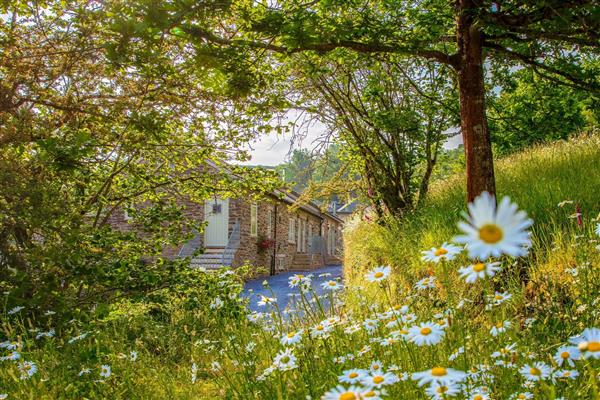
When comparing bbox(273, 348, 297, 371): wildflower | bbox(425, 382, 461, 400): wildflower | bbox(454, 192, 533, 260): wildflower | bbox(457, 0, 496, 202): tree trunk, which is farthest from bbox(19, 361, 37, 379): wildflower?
bbox(457, 0, 496, 202): tree trunk

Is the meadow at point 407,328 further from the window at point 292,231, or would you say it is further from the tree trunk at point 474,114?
the window at point 292,231

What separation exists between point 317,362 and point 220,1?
2529 millimetres

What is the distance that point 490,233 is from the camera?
86 centimetres

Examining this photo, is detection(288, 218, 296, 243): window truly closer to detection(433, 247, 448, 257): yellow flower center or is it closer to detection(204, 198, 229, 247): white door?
detection(204, 198, 229, 247): white door

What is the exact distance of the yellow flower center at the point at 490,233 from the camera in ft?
2.78

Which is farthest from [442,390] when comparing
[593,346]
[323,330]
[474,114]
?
[474,114]

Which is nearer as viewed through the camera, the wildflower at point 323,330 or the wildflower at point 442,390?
the wildflower at point 442,390

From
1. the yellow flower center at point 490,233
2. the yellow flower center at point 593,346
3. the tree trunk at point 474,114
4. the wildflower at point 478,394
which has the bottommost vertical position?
the wildflower at point 478,394

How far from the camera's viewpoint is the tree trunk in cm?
479

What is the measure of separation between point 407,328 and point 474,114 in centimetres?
326

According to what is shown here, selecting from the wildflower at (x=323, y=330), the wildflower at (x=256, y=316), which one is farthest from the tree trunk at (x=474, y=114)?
the wildflower at (x=323, y=330)

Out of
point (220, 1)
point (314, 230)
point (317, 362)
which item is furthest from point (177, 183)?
point (314, 230)

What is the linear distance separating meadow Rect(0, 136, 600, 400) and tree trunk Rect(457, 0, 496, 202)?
0.74 m

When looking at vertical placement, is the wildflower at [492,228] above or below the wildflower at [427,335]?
above
